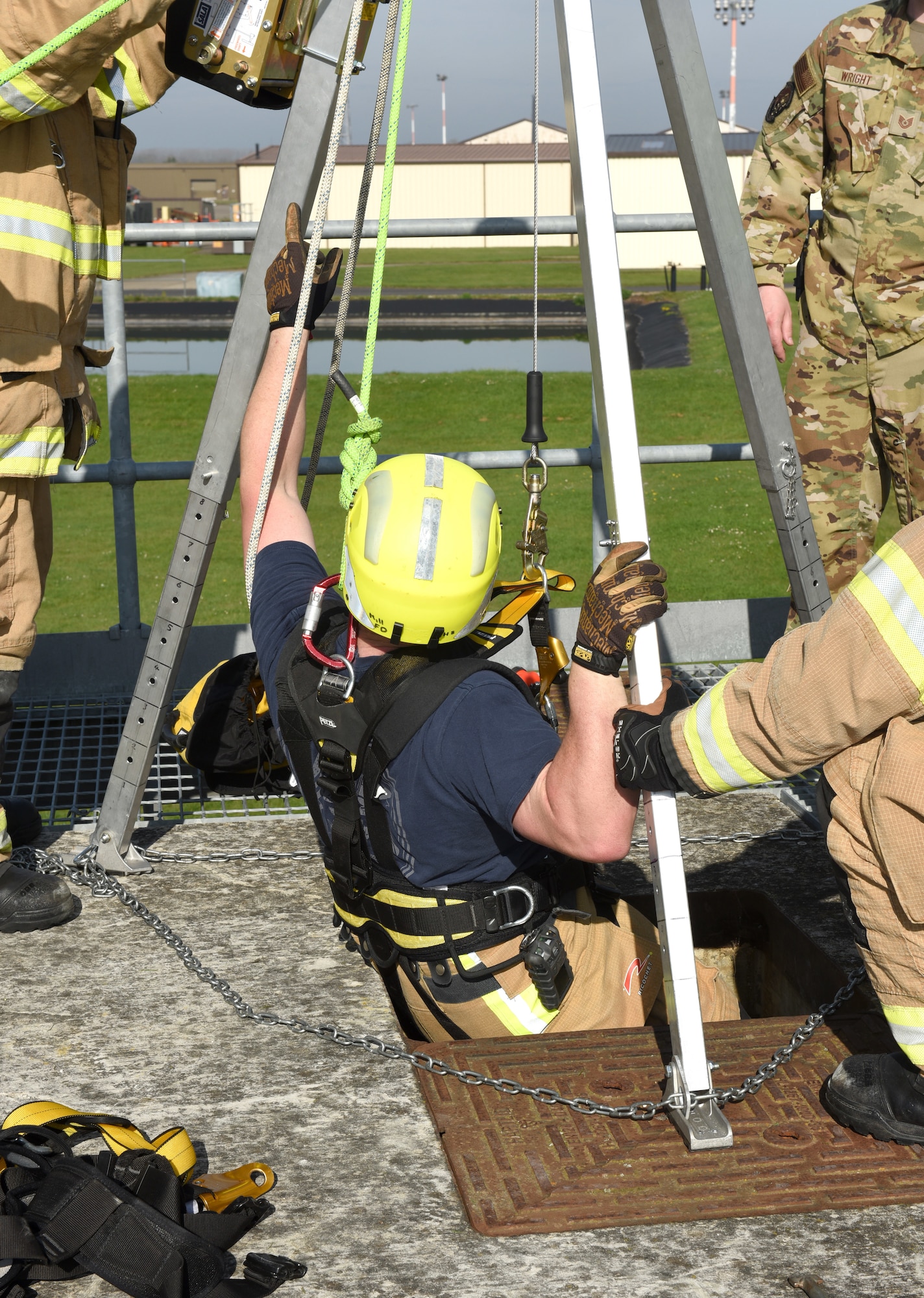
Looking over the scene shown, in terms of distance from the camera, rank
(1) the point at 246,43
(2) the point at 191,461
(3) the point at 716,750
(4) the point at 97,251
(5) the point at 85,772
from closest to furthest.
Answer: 1. (3) the point at 716,750
2. (1) the point at 246,43
3. (4) the point at 97,251
4. (5) the point at 85,772
5. (2) the point at 191,461

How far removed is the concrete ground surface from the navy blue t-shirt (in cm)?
39

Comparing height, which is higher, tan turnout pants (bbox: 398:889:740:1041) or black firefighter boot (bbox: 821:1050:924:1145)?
black firefighter boot (bbox: 821:1050:924:1145)

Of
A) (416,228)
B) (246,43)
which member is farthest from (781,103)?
(246,43)

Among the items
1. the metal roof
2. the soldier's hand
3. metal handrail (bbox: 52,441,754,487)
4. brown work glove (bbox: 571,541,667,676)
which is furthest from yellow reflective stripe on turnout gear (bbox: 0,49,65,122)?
the metal roof

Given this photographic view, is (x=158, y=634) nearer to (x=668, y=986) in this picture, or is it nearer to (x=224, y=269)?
(x=668, y=986)

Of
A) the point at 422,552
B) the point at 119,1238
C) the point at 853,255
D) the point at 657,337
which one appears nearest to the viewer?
the point at 119,1238

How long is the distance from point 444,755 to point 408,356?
82.5 feet

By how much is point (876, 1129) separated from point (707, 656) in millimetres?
Result: 3020

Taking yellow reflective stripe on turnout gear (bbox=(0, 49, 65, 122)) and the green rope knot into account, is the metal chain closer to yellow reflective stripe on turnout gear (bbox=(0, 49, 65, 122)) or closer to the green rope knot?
the green rope knot

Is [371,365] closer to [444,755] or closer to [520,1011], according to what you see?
[444,755]

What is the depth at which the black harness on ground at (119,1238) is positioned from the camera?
184 cm

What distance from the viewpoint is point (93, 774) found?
13.8 ft

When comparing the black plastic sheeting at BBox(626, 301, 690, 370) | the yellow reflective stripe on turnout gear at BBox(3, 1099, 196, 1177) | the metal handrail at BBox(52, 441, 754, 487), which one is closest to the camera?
the yellow reflective stripe on turnout gear at BBox(3, 1099, 196, 1177)

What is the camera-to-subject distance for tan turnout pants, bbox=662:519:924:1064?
6.53 feet
